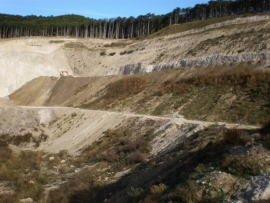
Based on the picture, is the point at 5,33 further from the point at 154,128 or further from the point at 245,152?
the point at 245,152

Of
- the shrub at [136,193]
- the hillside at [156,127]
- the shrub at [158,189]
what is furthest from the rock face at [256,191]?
the shrub at [136,193]

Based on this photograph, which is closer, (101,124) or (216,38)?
(101,124)

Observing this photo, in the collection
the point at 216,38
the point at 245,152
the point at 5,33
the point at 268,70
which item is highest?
the point at 5,33

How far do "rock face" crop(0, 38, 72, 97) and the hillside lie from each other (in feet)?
2.18

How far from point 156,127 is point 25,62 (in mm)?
47621

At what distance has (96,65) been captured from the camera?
6831 centimetres

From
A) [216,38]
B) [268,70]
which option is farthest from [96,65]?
[268,70]

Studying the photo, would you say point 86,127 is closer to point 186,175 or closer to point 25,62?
point 186,175

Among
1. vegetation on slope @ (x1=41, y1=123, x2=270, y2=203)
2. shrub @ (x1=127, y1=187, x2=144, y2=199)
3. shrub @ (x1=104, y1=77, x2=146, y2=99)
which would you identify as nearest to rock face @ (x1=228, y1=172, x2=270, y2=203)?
vegetation on slope @ (x1=41, y1=123, x2=270, y2=203)

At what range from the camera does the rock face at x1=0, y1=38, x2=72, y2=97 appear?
205 ft

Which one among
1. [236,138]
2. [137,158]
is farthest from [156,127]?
[236,138]

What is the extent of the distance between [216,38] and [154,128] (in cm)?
2280

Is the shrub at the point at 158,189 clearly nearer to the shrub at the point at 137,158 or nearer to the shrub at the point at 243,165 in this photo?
the shrub at the point at 243,165

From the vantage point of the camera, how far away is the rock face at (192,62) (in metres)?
33.3
